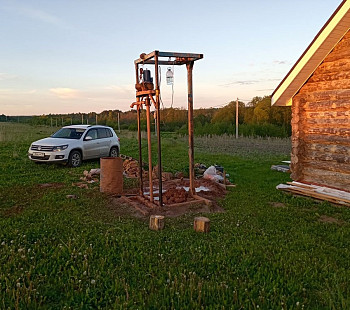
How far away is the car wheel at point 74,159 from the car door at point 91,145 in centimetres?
32

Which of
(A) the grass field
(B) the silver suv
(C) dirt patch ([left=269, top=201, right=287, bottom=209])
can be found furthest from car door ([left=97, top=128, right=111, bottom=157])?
(C) dirt patch ([left=269, top=201, right=287, bottom=209])

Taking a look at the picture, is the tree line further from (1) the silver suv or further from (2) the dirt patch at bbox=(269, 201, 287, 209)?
(2) the dirt patch at bbox=(269, 201, 287, 209)

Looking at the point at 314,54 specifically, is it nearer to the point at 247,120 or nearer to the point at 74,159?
the point at 74,159

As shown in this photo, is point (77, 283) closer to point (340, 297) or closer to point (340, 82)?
point (340, 297)

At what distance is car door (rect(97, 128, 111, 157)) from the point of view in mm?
14977

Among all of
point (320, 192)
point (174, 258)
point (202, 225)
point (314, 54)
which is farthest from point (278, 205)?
point (174, 258)

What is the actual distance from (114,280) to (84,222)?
2.55 m

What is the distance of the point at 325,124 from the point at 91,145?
31.4ft

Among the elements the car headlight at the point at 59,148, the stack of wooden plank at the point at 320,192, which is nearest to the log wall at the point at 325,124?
the stack of wooden plank at the point at 320,192

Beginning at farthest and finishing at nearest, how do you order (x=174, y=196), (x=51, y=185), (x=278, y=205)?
(x=51, y=185) < (x=174, y=196) < (x=278, y=205)

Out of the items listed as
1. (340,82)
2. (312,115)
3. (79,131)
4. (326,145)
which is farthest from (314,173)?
(79,131)

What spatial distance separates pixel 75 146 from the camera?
13844mm

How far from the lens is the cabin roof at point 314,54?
A: 24.0 ft

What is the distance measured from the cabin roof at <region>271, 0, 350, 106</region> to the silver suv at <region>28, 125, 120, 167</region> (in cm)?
816
